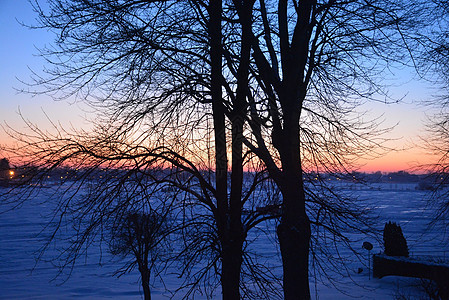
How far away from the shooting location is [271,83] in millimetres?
7125

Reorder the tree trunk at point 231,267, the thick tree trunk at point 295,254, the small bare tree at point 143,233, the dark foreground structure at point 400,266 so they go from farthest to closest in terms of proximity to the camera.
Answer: the dark foreground structure at point 400,266, the tree trunk at point 231,267, the small bare tree at point 143,233, the thick tree trunk at point 295,254

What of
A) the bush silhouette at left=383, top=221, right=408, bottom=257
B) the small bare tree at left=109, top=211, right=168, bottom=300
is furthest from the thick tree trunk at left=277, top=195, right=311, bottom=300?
the bush silhouette at left=383, top=221, right=408, bottom=257

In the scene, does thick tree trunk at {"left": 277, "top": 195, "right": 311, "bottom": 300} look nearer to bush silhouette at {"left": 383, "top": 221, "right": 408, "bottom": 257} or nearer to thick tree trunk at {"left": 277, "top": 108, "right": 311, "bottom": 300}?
thick tree trunk at {"left": 277, "top": 108, "right": 311, "bottom": 300}

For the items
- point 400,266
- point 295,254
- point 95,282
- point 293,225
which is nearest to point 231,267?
point 295,254

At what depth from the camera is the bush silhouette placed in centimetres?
2384

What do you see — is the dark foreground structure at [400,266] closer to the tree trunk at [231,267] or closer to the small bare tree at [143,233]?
the small bare tree at [143,233]

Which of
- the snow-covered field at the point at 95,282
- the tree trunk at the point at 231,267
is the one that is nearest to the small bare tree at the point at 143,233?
the tree trunk at the point at 231,267

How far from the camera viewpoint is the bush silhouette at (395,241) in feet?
78.2

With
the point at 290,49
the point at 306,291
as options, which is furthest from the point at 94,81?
the point at 306,291

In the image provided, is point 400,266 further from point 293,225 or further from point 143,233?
point 293,225

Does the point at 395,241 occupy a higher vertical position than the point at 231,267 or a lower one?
lower

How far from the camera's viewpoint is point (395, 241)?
78.5ft

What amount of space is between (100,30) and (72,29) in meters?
0.45

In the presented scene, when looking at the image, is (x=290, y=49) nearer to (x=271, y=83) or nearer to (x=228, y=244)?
(x=271, y=83)
